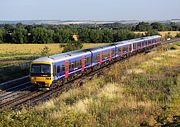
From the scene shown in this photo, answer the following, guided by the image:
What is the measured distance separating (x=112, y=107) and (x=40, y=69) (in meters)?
9.76

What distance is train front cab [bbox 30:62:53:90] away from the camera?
26297 millimetres

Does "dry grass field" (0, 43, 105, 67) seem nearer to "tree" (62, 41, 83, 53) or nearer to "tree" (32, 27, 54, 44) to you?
"tree" (62, 41, 83, 53)

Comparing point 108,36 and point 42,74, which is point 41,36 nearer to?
point 108,36

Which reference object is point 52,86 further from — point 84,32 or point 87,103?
point 84,32

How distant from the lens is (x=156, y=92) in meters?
22.4

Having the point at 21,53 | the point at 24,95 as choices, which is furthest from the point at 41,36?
the point at 24,95

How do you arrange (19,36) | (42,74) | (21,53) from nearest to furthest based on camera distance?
(42,74), (21,53), (19,36)

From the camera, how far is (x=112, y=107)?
18.3 meters

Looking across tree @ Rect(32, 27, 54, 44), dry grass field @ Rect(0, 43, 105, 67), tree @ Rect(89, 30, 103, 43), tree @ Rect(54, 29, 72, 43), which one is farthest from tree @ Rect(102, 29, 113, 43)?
dry grass field @ Rect(0, 43, 105, 67)

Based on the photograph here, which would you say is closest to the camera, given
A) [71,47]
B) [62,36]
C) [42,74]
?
[42,74]

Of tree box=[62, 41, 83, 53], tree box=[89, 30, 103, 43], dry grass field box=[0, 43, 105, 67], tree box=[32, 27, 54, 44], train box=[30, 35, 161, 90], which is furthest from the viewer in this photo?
tree box=[89, 30, 103, 43]

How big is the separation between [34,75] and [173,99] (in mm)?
10786

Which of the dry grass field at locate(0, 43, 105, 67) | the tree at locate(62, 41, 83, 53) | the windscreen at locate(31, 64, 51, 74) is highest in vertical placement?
the windscreen at locate(31, 64, 51, 74)

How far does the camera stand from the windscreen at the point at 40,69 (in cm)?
2638
